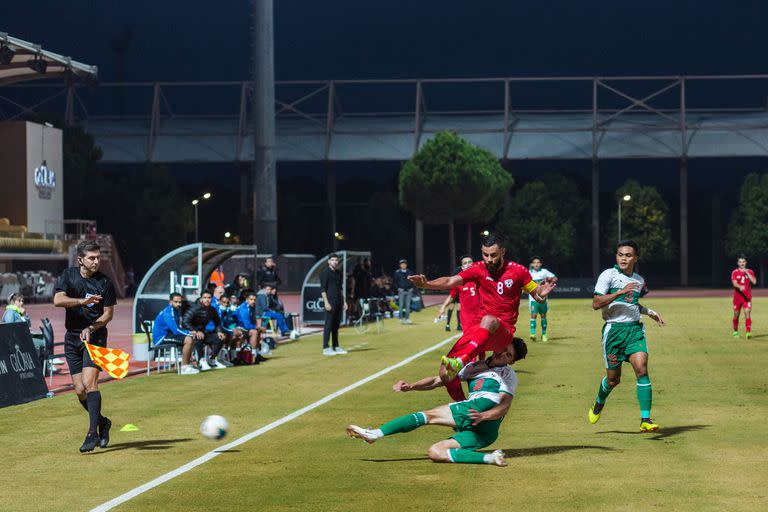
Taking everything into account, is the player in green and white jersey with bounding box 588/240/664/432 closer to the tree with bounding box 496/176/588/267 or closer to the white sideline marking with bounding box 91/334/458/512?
the white sideline marking with bounding box 91/334/458/512

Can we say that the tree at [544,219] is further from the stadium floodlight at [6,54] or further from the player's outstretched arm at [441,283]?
the player's outstretched arm at [441,283]

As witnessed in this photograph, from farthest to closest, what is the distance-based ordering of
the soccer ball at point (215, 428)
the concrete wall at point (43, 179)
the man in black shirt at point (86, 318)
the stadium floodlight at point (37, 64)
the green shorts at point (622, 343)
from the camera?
the concrete wall at point (43, 179)
the stadium floodlight at point (37, 64)
the green shorts at point (622, 343)
the soccer ball at point (215, 428)
the man in black shirt at point (86, 318)

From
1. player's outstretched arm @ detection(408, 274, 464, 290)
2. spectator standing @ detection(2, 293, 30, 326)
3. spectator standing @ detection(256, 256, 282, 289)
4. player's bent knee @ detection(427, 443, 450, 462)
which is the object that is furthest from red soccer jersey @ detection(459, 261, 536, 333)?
spectator standing @ detection(256, 256, 282, 289)

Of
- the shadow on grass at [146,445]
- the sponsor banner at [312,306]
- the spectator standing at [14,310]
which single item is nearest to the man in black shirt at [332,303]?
the spectator standing at [14,310]

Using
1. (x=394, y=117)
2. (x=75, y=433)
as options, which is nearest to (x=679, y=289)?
(x=394, y=117)

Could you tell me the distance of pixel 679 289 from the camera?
89.3 meters

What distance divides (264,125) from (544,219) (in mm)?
47809

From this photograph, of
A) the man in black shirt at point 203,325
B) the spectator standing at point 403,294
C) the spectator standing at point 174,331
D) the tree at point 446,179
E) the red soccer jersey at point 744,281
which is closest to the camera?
the spectator standing at point 174,331

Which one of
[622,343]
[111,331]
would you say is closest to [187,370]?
[622,343]

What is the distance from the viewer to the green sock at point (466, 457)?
1052 centimetres

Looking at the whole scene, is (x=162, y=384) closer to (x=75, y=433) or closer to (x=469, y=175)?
(x=75, y=433)

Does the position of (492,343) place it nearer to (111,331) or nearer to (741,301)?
(741,301)

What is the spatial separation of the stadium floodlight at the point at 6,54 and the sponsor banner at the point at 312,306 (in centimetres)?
1431

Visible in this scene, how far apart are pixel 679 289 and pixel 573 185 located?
14.0 meters
